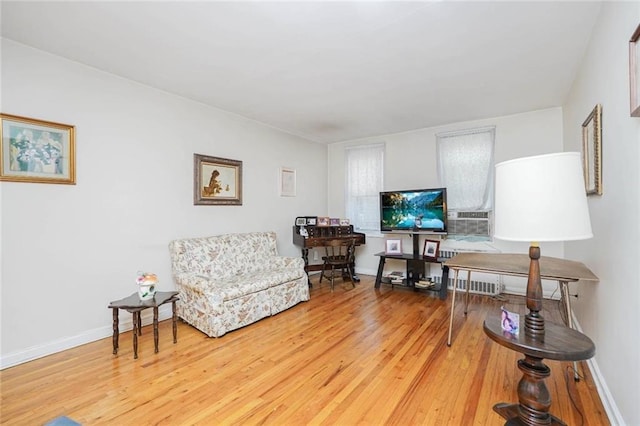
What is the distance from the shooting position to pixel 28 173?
2373 millimetres

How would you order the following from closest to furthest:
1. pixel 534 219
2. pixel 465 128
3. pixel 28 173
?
1. pixel 534 219
2. pixel 28 173
3. pixel 465 128

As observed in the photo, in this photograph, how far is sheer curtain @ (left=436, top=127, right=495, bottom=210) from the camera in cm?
417

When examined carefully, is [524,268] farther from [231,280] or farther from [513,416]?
[231,280]

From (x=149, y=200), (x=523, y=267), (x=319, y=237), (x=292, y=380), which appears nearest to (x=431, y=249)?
(x=319, y=237)

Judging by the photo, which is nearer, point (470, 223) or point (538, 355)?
point (538, 355)

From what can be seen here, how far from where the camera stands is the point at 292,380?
6.79ft

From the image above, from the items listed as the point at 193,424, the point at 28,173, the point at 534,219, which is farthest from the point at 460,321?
the point at 28,173

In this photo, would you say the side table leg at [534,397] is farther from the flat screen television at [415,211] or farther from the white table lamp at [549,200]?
the flat screen television at [415,211]

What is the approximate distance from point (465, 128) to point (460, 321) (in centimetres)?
280

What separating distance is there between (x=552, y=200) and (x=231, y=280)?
2.99 metres

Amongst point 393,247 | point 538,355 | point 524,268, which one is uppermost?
point 524,268

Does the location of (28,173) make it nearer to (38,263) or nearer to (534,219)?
(38,263)

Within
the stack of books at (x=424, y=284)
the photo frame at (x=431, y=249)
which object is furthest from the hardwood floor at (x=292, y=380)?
the photo frame at (x=431, y=249)

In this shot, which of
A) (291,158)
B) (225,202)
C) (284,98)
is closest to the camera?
(284,98)
